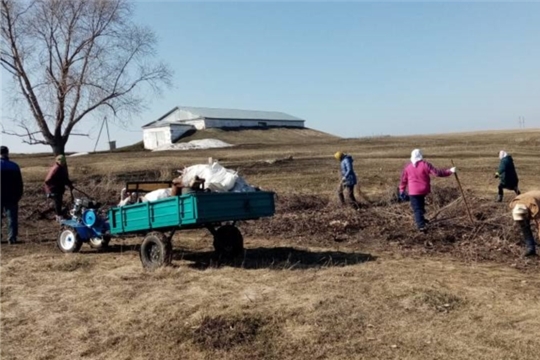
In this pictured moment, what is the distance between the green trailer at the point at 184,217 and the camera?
7.84 m

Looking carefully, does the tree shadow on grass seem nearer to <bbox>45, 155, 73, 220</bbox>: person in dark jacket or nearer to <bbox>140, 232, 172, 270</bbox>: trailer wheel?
<bbox>140, 232, 172, 270</bbox>: trailer wheel

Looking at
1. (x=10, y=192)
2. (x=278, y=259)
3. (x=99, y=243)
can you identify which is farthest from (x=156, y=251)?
(x=10, y=192)

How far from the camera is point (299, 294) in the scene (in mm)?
6461

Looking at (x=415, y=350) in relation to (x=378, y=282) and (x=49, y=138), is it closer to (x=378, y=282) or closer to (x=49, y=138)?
(x=378, y=282)

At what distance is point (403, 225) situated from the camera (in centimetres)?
1082

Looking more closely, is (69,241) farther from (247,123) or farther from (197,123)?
(247,123)

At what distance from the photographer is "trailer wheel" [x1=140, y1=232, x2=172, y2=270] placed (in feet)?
27.0

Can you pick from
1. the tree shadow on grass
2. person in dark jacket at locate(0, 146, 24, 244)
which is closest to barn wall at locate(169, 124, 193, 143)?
person in dark jacket at locate(0, 146, 24, 244)

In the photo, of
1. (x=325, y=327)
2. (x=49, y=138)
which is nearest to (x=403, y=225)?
(x=325, y=327)

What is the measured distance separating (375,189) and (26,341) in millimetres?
14318

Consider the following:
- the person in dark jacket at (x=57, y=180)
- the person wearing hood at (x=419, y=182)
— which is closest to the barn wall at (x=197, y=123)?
the person in dark jacket at (x=57, y=180)

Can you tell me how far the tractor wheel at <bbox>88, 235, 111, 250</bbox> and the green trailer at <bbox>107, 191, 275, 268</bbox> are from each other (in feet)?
4.16

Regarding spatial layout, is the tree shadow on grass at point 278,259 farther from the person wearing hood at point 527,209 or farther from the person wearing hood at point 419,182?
the person wearing hood at point 527,209

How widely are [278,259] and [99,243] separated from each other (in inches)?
148
